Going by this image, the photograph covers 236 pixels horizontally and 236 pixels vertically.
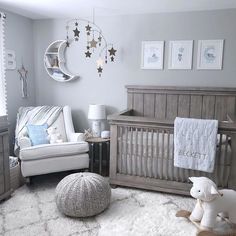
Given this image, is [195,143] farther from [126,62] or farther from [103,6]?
[103,6]

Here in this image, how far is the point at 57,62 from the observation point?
384 cm

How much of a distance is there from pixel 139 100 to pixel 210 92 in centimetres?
93

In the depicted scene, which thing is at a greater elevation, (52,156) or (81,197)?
(52,156)

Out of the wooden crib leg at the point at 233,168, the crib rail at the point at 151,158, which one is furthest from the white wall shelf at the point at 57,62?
the wooden crib leg at the point at 233,168

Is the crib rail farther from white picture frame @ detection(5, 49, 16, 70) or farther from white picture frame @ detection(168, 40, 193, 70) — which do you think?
white picture frame @ detection(5, 49, 16, 70)

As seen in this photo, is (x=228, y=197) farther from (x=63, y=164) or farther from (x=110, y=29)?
(x=110, y=29)

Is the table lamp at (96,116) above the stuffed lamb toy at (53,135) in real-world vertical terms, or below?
above

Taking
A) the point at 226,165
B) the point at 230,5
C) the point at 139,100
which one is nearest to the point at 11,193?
the point at 139,100

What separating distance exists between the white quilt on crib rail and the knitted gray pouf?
0.83 m

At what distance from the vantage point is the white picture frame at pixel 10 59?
136 inches

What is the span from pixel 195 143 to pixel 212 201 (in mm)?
624

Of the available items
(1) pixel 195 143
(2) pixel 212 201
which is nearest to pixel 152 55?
(1) pixel 195 143

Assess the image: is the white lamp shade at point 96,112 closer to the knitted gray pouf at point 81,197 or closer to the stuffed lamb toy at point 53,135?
the stuffed lamb toy at point 53,135

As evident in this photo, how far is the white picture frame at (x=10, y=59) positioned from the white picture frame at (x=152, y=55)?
1732 mm
